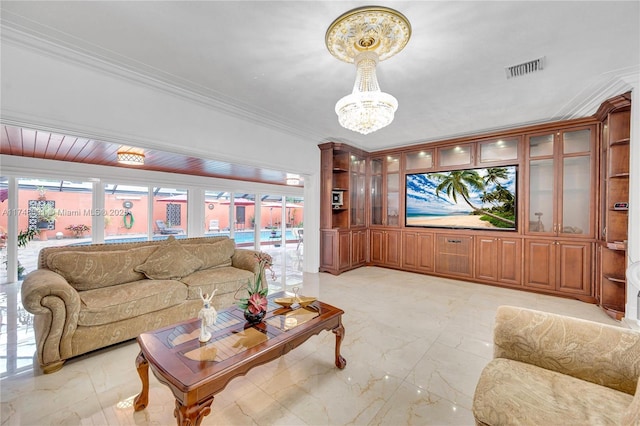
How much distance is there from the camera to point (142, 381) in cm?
171

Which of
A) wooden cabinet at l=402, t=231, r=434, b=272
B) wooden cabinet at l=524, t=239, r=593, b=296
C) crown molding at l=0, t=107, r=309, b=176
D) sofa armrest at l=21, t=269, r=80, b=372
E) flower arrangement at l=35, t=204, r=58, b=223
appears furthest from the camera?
flower arrangement at l=35, t=204, r=58, b=223

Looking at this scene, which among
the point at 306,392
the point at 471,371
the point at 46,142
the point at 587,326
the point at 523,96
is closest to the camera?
the point at 587,326

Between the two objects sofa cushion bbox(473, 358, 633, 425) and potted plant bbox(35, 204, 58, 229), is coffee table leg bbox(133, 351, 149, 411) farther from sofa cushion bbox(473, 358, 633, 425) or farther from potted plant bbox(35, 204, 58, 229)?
potted plant bbox(35, 204, 58, 229)

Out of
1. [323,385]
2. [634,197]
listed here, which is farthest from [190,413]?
[634,197]

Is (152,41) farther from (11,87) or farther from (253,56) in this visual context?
(11,87)

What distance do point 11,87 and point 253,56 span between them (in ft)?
6.57

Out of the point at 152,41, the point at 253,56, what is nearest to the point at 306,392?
the point at 253,56

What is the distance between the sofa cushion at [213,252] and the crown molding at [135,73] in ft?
5.99

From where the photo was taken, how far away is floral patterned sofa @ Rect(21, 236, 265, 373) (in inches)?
82.6

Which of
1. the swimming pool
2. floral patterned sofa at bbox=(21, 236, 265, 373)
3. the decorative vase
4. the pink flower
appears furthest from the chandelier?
the swimming pool

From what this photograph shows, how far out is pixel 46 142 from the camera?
150 inches

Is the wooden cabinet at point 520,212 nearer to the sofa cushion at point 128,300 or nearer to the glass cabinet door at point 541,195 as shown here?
the glass cabinet door at point 541,195

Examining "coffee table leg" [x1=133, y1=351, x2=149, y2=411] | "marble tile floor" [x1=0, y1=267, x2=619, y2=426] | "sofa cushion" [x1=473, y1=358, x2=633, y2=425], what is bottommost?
"marble tile floor" [x1=0, y1=267, x2=619, y2=426]

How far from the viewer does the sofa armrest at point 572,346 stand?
132 cm
